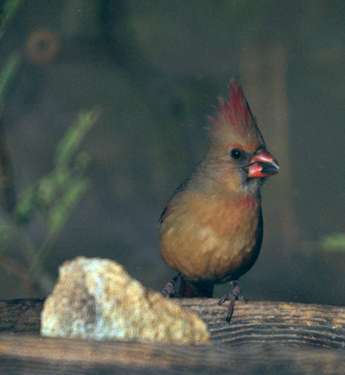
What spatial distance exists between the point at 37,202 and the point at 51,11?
116 inches

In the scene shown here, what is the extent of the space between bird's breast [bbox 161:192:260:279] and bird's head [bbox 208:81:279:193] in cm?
8

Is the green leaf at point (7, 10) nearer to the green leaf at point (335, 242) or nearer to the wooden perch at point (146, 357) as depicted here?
the wooden perch at point (146, 357)

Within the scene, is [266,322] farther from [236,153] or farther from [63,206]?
[63,206]

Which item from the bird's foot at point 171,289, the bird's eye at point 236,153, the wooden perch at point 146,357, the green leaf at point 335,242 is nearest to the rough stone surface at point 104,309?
the wooden perch at point 146,357

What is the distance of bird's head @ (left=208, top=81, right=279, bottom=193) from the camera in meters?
3.17

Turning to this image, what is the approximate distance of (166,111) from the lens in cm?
620

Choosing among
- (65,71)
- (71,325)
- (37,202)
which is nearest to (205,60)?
(65,71)

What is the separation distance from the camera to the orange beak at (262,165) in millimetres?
3289

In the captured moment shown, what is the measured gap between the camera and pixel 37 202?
3629 mm

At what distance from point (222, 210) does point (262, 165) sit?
0.21m

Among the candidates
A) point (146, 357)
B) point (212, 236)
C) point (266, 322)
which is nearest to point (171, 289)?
point (212, 236)

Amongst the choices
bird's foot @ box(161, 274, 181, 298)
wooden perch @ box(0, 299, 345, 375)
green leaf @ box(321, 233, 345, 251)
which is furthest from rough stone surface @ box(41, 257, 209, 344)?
bird's foot @ box(161, 274, 181, 298)

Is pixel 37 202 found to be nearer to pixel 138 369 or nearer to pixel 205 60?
pixel 138 369

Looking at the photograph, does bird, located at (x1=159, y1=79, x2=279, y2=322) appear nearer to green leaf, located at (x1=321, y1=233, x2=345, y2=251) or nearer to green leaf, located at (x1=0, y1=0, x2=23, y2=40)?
green leaf, located at (x1=321, y1=233, x2=345, y2=251)
